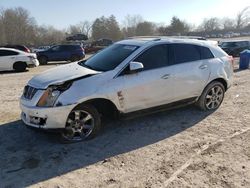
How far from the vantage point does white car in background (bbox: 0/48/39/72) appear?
57.5 ft

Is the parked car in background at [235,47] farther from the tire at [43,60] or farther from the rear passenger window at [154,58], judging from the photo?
the rear passenger window at [154,58]

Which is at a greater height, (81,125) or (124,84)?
(124,84)

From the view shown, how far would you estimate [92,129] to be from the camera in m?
5.65

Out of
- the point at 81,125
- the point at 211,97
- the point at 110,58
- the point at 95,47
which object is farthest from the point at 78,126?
the point at 95,47

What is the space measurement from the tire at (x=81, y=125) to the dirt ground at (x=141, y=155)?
14cm

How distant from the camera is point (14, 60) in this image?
17.8 m

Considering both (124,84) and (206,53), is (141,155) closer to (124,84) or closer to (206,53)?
(124,84)

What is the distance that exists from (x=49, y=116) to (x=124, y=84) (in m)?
1.41

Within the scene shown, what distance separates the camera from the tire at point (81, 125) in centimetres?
544

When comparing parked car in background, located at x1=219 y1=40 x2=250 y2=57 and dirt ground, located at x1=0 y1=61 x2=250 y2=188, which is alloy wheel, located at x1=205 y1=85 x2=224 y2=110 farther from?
parked car in background, located at x1=219 y1=40 x2=250 y2=57

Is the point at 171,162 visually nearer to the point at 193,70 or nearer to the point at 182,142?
the point at 182,142

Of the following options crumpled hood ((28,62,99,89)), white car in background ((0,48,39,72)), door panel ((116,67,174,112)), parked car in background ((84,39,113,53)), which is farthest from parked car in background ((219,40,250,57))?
crumpled hood ((28,62,99,89))

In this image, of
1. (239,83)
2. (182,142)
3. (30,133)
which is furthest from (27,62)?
(182,142)

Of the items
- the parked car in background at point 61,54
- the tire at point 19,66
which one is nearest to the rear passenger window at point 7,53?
the tire at point 19,66
